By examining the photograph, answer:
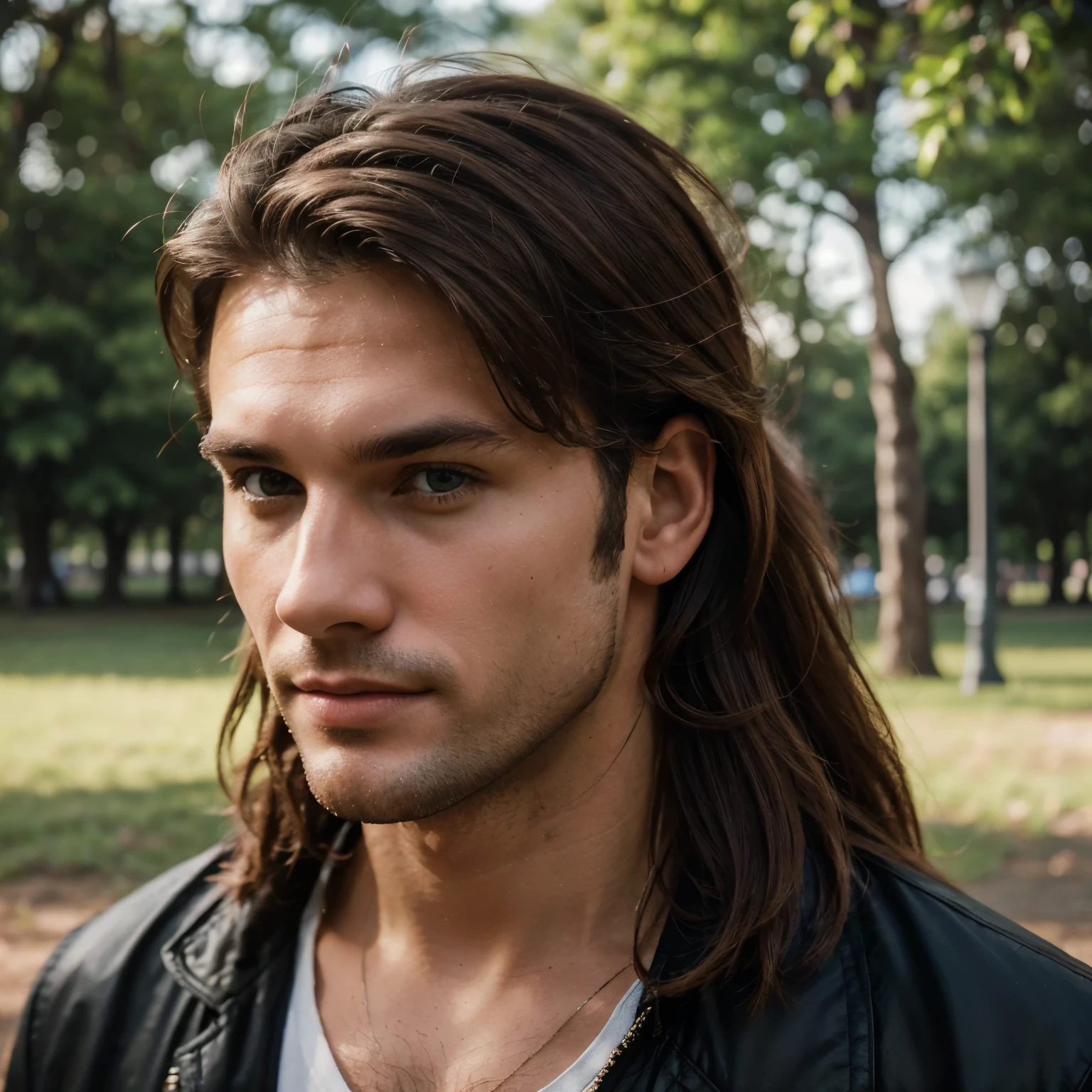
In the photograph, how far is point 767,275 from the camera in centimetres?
314

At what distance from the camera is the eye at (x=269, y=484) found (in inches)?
80.6

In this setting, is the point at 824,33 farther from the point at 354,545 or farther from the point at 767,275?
the point at 354,545

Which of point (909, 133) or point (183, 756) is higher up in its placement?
point (909, 133)

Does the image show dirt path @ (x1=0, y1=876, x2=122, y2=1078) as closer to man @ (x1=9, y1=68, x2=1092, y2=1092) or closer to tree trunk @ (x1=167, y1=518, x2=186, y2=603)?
man @ (x1=9, y1=68, x2=1092, y2=1092)

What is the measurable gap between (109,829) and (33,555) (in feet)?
88.8

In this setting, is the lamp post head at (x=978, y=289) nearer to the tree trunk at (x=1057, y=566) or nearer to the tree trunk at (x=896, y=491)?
the tree trunk at (x=896, y=491)

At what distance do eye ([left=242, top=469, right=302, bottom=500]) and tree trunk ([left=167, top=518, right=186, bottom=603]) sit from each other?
3694 centimetres

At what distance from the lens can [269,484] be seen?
207 cm

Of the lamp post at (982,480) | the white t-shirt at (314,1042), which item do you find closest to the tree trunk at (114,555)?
the lamp post at (982,480)

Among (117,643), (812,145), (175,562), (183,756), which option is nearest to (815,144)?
(812,145)

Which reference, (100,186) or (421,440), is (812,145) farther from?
(100,186)

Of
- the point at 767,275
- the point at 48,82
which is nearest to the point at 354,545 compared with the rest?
the point at 767,275

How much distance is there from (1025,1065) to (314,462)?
56.0 inches

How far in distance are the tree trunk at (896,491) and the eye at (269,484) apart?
13.0 metres
